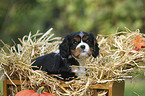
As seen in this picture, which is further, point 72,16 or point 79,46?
point 72,16

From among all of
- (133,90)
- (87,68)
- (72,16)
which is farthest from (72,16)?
(87,68)

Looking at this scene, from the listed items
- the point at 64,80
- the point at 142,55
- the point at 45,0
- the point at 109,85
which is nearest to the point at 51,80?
the point at 64,80

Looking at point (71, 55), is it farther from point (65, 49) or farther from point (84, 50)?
point (84, 50)

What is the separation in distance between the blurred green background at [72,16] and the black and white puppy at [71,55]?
5807 millimetres

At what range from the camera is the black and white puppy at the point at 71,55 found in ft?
11.8

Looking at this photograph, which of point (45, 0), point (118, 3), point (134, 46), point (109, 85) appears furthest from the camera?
point (45, 0)

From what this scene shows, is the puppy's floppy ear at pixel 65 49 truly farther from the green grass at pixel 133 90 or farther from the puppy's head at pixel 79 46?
the green grass at pixel 133 90

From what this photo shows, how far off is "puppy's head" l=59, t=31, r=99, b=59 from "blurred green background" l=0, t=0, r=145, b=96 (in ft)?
19.7

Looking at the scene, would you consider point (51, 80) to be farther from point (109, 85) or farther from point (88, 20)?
point (88, 20)

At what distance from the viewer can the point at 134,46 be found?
4.66 metres

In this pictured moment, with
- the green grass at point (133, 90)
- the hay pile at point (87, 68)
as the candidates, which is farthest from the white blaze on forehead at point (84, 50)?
the green grass at point (133, 90)

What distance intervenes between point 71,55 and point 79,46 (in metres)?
0.34

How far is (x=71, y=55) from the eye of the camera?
380 centimetres

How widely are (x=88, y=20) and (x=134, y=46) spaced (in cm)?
657
